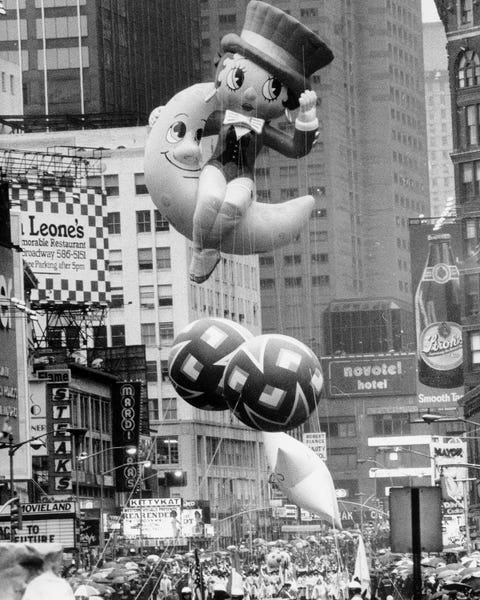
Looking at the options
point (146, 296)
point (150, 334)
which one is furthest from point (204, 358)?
point (146, 296)

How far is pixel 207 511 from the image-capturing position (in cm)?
9319

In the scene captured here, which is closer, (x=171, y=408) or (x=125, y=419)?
(x=125, y=419)

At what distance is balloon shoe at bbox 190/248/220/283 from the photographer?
25.5m

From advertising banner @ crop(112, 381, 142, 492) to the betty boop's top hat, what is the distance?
76920mm

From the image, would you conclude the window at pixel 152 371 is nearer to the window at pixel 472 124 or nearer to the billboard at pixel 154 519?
the window at pixel 472 124

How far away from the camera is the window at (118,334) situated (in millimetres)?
134500

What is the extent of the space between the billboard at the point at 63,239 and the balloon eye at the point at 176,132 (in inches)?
2517

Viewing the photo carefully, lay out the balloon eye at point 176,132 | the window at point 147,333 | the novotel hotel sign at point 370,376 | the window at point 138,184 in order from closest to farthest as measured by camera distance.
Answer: the balloon eye at point 176,132 < the window at point 138,184 < the window at point 147,333 < the novotel hotel sign at point 370,376

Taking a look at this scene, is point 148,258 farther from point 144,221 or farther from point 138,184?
point 138,184

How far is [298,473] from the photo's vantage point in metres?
26.9

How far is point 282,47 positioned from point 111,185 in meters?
105

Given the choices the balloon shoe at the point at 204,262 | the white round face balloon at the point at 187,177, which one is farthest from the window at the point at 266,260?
the balloon shoe at the point at 204,262

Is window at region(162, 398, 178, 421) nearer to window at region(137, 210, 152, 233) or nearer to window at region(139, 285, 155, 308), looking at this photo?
window at region(139, 285, 155, 308)

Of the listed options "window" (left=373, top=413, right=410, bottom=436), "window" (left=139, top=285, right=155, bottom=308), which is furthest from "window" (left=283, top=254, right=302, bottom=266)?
"window" (left=139, top=285, right=155, bottom=308)
